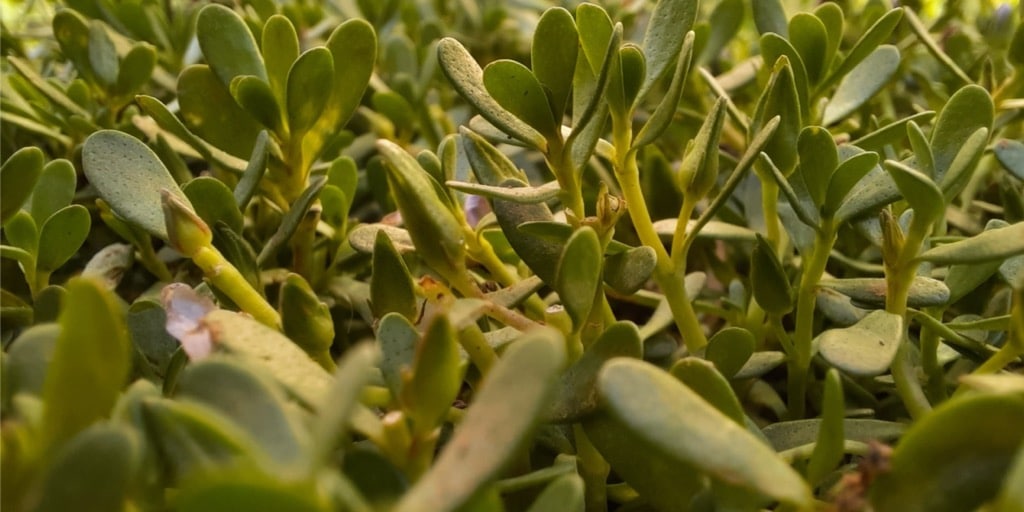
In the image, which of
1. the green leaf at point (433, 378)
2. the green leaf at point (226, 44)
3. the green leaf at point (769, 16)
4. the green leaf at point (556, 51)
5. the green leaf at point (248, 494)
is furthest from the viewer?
the green leaf at point (769, 16)

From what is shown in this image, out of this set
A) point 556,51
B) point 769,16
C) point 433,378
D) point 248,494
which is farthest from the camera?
point 769,16

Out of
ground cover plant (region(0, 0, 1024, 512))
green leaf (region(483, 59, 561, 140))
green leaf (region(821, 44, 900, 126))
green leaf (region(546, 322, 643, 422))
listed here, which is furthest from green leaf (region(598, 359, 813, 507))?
green leaf (region(821, 44, 900, 126))

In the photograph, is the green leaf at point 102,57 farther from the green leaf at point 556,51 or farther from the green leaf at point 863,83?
the green leaf at point 863,83

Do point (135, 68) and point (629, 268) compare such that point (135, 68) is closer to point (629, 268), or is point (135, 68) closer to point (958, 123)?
point (629, 268)

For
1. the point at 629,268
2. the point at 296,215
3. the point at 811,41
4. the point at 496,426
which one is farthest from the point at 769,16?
the point at 496,426

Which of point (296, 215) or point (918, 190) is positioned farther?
point (296, 215)

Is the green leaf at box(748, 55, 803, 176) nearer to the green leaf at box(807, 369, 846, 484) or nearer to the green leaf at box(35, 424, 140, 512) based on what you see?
the green leaf at box(807, 369, 846, 484)

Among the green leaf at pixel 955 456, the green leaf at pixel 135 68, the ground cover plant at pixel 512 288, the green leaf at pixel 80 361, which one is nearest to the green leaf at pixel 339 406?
the ground cover plant at pixel 512 288
